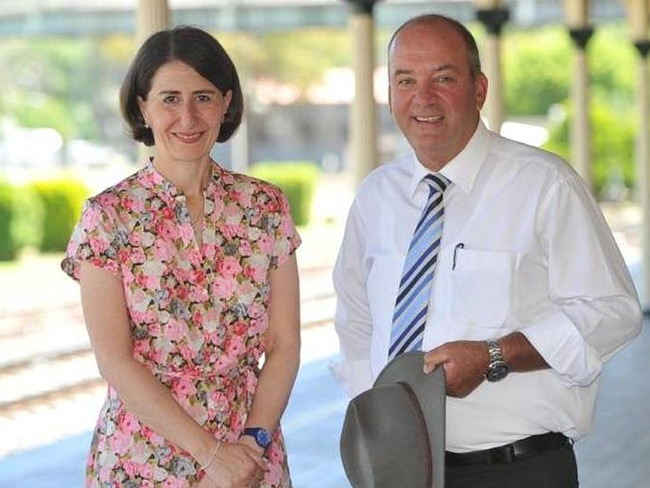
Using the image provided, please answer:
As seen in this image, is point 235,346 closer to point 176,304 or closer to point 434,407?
point 176,304

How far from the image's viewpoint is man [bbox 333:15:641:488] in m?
2.56

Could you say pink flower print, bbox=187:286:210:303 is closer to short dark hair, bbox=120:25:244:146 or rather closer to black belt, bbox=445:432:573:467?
short dark hair, bbox=120:25:244:146

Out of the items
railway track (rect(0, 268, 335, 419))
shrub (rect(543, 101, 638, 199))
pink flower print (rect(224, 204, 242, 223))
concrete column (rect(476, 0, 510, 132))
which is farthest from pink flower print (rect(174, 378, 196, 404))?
shrub (rect(543, 101, 638, 199))

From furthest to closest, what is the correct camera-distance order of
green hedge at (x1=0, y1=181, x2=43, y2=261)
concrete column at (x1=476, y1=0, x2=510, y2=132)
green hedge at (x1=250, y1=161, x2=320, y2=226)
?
1. green hedge at (x1=250, y1=161, x2=320, y2=226)
2. green hedge at (x1=0, y1=181, x2=43, y2=261)
3. concrete column at (x1=476, y1=0, x2=510, y2=132)

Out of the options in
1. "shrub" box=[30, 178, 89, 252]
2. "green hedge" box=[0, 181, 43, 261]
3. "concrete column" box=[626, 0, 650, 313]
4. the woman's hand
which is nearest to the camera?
the woman's hand

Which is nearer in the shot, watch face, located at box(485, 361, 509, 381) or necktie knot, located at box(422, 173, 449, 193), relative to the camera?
watch face, located at box(485, 361, 509, 381)

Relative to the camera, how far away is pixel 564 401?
106 inches

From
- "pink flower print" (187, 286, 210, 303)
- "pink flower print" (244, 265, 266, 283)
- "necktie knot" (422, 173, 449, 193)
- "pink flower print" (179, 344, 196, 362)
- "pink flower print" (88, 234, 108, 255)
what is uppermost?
"necktie knot" (422, 173, 449, 193)

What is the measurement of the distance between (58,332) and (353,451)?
543 inches

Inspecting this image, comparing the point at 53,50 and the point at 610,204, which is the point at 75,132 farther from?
the point at 610,204

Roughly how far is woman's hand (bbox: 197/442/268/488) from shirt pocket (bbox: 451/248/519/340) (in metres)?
0.46

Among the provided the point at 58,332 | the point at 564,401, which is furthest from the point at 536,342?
the point at 58,332

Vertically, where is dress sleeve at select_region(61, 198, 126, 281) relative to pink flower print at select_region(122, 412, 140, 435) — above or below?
above

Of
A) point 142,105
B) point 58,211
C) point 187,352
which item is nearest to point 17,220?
point 58,211
